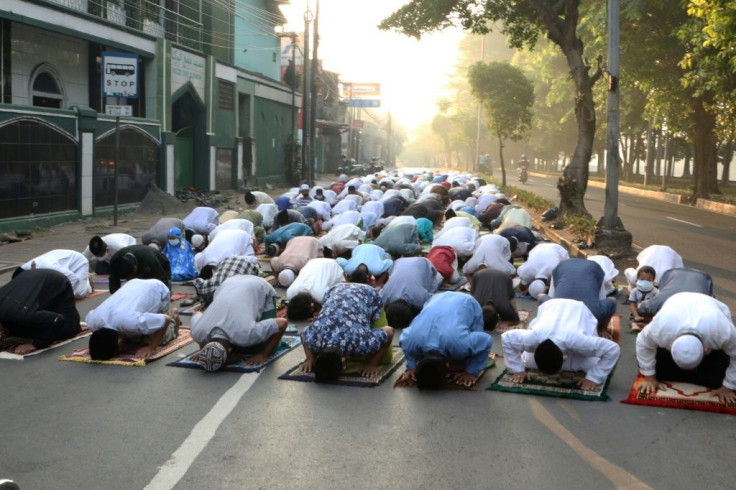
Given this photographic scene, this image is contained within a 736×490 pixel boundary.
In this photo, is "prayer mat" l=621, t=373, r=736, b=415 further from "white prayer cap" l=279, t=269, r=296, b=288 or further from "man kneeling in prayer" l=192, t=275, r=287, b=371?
"white prayer cap" l=279, t=269, r=296, b=288

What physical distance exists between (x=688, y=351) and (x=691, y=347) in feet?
0.13

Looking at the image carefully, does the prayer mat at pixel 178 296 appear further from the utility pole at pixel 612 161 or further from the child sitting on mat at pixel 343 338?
the utility pole at pixel 612 161

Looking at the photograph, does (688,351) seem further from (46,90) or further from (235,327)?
(46,90)

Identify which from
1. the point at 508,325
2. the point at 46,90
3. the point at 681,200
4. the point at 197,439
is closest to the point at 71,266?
the point at 508,325

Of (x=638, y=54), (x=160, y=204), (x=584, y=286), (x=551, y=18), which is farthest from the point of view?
(x=638, y=54)

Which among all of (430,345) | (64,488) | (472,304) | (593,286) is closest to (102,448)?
(64,488)

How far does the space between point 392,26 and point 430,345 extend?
55.5 ft

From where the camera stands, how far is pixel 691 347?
6.82 metres

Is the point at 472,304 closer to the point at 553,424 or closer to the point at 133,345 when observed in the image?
the point at 553,424

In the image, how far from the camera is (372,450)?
6.00 metres

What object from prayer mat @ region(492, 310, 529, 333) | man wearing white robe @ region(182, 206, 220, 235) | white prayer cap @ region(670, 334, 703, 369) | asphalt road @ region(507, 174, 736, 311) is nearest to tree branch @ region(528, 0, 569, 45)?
asphalt road @ region(507, 174, 736, 311)

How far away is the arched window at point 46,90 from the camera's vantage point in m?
21.6

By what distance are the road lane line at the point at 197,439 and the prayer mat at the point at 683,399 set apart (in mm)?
3316

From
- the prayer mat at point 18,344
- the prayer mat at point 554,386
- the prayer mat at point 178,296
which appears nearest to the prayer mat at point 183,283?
the prayer mat at point 178,296
